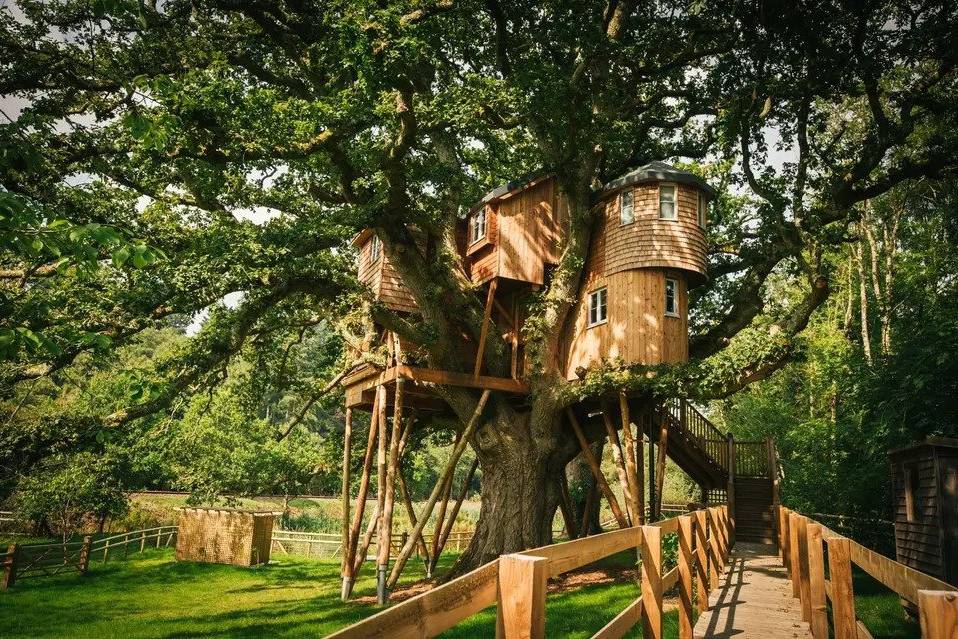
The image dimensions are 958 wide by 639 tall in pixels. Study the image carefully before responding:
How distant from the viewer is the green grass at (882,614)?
9.76m

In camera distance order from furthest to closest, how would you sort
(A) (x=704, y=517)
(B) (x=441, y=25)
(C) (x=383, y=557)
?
(C) (x=383, y=557)
(B) (x=441, y=25)
(A) (x=704, y=517)

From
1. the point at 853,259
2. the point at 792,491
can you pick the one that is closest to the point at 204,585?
the point at 792,491

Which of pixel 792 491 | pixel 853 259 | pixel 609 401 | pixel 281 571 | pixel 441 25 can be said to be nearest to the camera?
pixel 441 25

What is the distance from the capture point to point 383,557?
13891 millimetres

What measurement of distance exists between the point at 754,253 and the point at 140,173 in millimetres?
16403

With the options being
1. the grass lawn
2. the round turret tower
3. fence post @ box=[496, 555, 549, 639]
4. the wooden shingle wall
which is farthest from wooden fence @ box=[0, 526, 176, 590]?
fence post @ box=[496, 555, 549, 639]

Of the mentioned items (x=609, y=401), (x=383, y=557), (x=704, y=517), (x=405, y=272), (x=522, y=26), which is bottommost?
(x=383, y=557)

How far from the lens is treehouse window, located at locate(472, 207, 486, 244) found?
18.2m

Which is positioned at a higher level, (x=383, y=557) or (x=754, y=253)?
(x=754, y=253)

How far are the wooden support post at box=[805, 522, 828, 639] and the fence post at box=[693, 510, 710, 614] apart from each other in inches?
67.9

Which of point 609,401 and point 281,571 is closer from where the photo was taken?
point 609,401

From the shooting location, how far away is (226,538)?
80.4ft

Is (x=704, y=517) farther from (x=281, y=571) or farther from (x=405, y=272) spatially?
(x=281, y=571)

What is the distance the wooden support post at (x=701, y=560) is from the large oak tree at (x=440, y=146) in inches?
227
